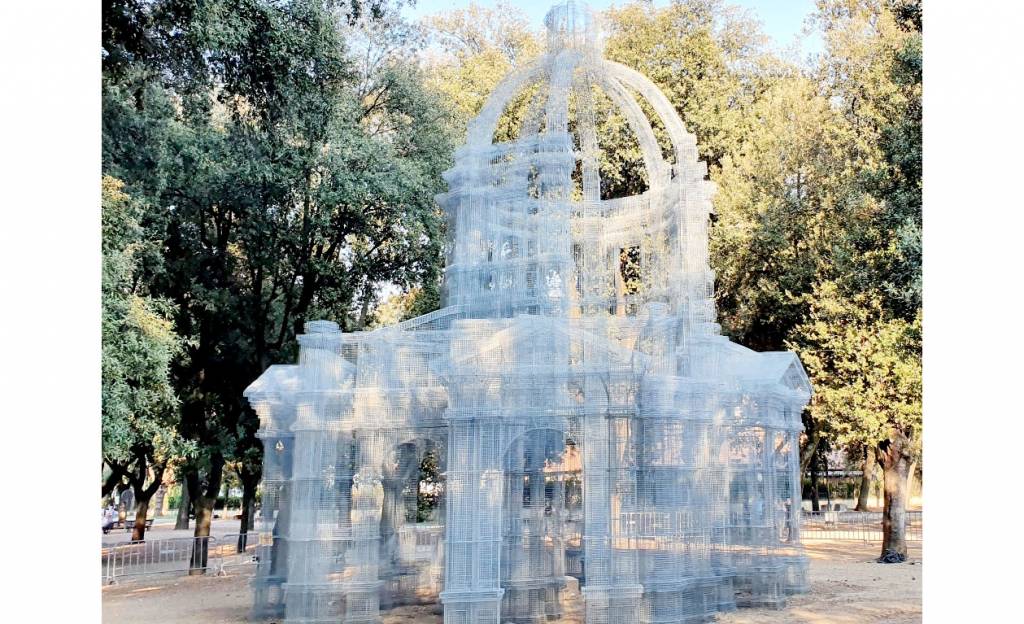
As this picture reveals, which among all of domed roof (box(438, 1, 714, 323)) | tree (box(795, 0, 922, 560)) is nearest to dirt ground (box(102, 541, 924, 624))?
tree (box(795, 0, 922, 560))

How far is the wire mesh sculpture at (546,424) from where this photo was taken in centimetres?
1195

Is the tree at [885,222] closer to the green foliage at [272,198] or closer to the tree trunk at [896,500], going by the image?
the tree trunk at [896,500]

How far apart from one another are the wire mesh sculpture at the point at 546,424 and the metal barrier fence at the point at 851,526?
419 inches

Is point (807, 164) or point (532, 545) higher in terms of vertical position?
point (807, 164)

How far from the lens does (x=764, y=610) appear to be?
14.0 metres

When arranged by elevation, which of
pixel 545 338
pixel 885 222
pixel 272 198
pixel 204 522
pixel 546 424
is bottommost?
pixel 204 522

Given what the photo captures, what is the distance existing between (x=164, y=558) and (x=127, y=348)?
353 inches

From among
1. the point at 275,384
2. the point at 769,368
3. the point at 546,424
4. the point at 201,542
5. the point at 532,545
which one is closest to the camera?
the point at 546,424

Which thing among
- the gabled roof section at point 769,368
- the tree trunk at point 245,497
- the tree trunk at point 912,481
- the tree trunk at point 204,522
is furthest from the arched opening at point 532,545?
the tree trunk at point 912,481

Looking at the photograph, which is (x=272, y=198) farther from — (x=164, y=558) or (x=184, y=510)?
(x=184, y=510)

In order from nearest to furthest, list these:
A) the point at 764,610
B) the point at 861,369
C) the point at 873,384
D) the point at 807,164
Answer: the point at 764,610 → the point at 873,384 → the point at 861,369 → the point at 807,164

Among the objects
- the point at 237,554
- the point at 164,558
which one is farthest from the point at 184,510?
the point at 237,554
